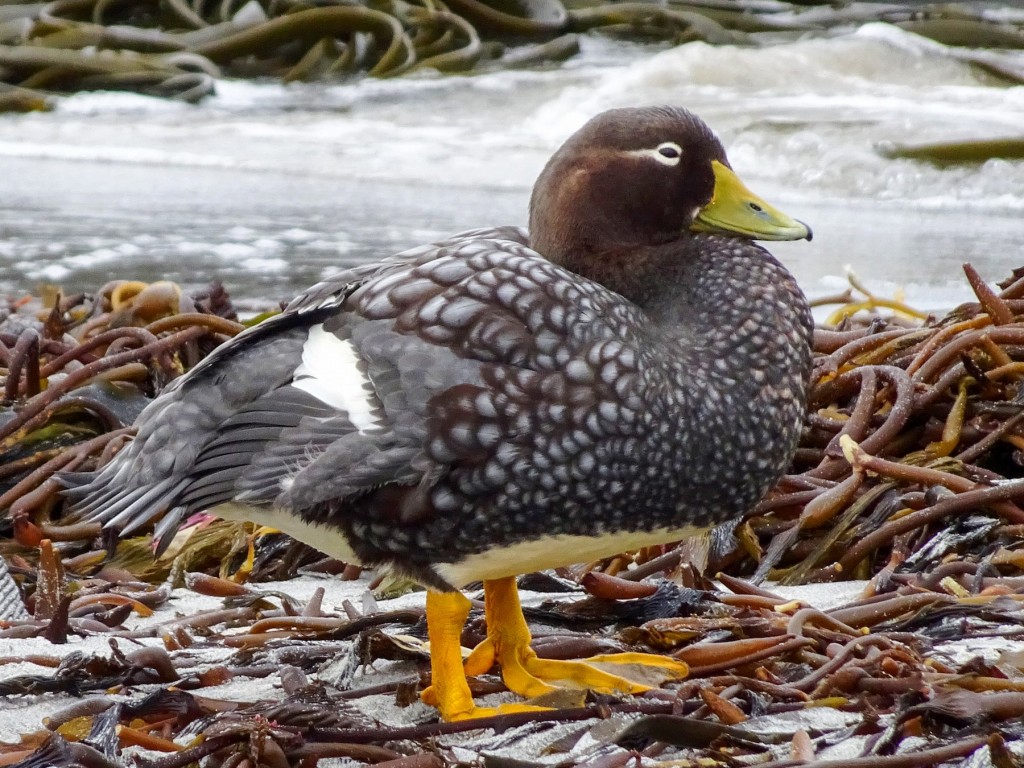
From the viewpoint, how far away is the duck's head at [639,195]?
2732 mm

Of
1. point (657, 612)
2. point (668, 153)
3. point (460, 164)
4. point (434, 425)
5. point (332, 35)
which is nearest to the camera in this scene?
point (434, 425)

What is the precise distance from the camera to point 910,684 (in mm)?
2346

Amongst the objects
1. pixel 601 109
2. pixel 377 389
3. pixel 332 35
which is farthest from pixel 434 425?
pixel 332 35

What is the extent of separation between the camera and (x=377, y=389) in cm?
249

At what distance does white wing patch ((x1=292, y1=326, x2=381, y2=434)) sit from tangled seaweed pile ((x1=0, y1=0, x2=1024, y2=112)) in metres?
8.93

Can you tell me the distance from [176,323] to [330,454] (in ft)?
6.19

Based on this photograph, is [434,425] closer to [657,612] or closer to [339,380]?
[339,380]

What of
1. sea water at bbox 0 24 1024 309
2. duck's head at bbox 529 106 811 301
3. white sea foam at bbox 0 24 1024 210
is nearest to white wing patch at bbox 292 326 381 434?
duck's head at bbox 529 106 811 301

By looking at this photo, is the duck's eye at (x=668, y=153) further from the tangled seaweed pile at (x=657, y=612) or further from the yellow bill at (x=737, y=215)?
the tangled seaweed pile at (x=657, y=612)

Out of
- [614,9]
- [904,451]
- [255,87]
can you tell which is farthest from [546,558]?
[614,9]

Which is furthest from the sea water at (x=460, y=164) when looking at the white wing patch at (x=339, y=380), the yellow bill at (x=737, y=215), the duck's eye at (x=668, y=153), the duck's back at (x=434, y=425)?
the white wing patch at (x=339, y=380)

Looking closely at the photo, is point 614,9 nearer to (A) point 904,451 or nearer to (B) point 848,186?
(B) point 848,186

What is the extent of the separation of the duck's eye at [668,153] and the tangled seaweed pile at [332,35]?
8.86 m

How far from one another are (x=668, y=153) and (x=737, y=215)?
7.6 inches
